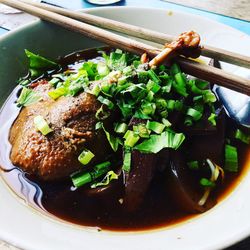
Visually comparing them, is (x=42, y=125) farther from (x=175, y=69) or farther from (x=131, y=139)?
(x=175, y=69)

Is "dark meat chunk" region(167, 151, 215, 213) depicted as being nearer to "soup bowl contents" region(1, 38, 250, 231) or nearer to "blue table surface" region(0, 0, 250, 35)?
"soup bowl contents" region(1, 38, 250, 231)

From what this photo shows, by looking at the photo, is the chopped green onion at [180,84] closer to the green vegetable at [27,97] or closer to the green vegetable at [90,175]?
the green vegetable at [90,175]

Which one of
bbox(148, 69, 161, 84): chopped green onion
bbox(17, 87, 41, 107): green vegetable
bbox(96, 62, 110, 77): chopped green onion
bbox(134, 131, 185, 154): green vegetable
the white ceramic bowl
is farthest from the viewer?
bbox(17, 87, 41, 107): green vegetable

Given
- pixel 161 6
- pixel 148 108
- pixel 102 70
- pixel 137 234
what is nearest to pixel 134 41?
pixel 102 70

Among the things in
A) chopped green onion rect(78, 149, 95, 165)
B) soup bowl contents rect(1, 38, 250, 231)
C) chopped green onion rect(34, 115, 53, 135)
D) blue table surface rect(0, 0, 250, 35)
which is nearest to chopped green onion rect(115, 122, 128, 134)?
soup bowl contents rect(1, 38, 250, 231)

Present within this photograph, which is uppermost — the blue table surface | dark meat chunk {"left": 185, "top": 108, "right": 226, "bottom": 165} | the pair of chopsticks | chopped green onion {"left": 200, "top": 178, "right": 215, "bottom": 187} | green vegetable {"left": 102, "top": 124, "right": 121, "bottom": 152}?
the pair of chopsticks

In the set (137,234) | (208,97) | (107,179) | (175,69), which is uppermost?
(175,69)
